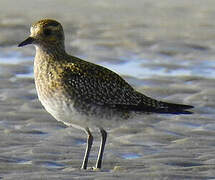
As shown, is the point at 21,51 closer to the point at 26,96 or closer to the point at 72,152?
the point at 26,96

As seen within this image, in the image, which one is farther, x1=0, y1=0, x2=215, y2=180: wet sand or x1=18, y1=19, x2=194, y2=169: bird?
x1=0, y1=0, x2=215, y2=180: wet sand

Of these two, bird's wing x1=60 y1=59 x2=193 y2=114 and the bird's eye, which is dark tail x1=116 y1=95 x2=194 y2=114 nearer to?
bird's wing x1=60 y1=59 x2=193 y2=114

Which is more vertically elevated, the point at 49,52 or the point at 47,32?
the point at 47,32

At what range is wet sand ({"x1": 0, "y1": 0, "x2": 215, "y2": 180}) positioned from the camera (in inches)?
379

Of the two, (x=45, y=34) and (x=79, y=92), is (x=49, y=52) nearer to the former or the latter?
(x=45, y=34)

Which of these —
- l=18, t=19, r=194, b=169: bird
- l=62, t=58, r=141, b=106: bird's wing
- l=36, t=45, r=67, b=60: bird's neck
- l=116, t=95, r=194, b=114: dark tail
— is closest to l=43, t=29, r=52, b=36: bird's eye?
l=18, t=19, r=194, b=169: bird

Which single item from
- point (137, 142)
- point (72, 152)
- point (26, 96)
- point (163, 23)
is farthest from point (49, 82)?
point (163, 23)

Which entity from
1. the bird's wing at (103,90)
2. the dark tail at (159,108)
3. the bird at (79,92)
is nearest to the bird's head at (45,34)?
the bird at (79,92)

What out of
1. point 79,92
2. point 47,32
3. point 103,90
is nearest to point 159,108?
point 103,90

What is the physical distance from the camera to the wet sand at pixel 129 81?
9625mm

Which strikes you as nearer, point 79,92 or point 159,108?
point 79,92

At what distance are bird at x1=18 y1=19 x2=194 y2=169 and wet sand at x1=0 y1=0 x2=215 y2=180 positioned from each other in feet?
1.06

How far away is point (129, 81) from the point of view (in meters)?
14.3

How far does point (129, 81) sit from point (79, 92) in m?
4.88
